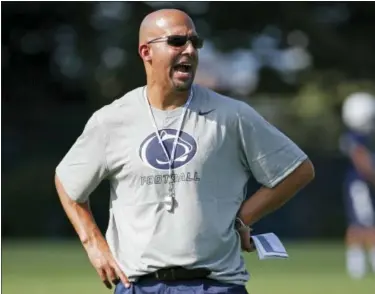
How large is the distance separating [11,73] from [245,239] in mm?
24290

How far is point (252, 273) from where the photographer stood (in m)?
17.1

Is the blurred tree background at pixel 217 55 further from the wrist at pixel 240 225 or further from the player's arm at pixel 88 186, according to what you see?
the wrist at pixel 240 225

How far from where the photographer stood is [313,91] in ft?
107

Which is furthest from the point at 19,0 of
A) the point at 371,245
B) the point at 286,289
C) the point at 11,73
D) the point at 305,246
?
the point at 286,289

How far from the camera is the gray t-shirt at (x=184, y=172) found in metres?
6.84

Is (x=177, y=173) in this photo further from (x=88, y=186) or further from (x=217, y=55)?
(x=217, y=55)

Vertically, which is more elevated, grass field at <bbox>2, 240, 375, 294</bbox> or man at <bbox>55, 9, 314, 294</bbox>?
man at <bbox>55, 9, 314, 294</bbox>

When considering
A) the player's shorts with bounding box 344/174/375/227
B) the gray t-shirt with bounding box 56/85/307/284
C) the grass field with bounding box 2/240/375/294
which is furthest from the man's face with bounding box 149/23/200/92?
the player's shorts with bounding box 344/174/375/227

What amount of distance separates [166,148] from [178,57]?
1.45ft

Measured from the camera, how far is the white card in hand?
697 cm

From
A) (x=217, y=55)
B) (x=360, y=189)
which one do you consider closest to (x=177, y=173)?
(x=360, y=189)

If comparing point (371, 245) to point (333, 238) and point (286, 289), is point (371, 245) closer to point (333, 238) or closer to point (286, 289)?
point (286, 289)

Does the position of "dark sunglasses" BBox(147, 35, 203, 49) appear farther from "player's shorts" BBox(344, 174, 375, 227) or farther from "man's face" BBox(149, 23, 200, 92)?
"player's shorts" BBox(344, 174, 375, 227)

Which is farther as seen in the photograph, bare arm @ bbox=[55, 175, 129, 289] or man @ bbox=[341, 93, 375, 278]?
man @ bbox=[341, 93, 375, 278]
